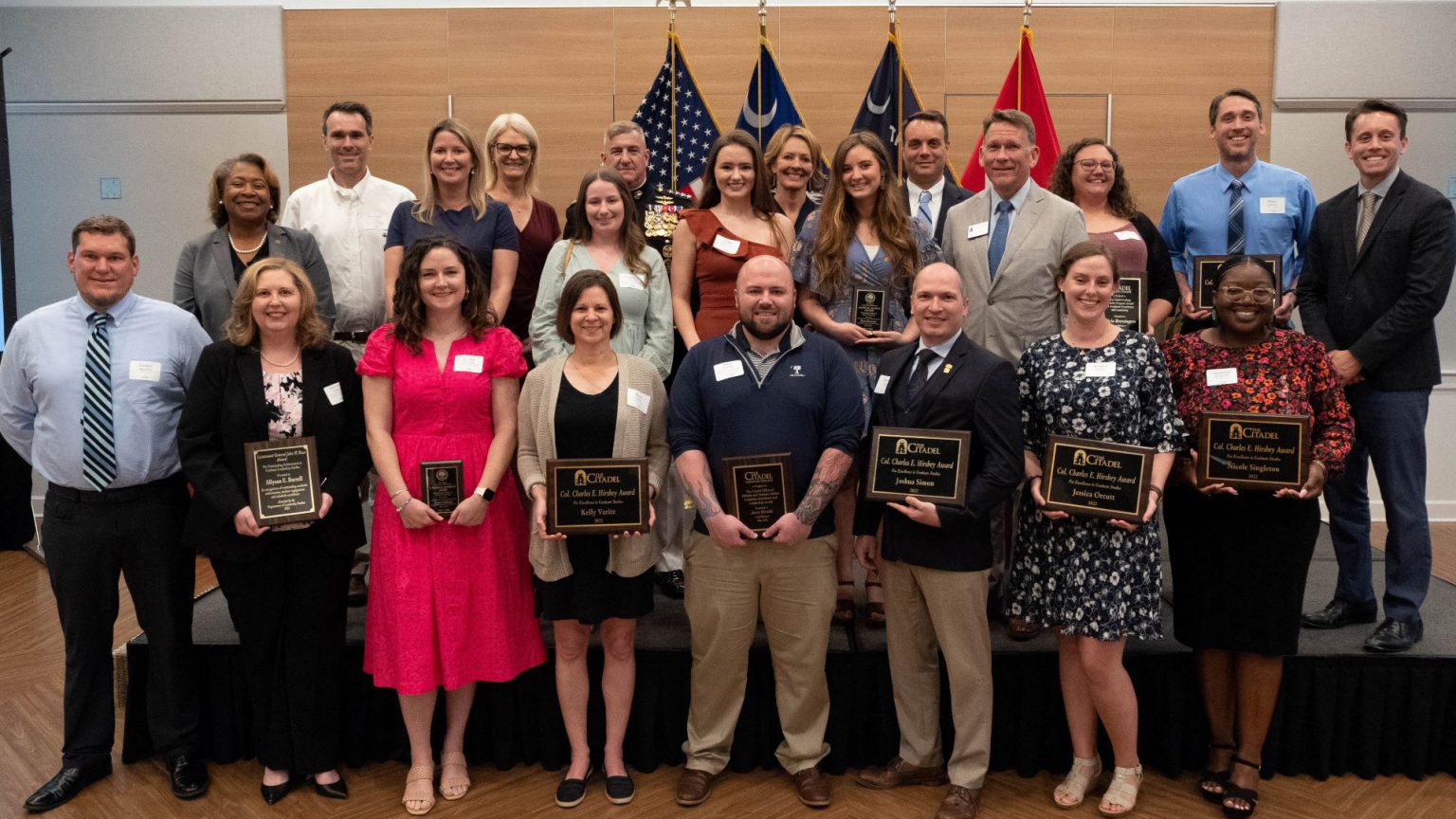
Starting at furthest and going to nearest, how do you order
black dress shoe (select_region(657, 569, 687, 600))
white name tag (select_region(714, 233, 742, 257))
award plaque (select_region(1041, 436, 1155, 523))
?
1. black dress shoe (select_region(657, 569, 687, 600))
2. white name tag (select_region(714, 233, 742, 257))
3. award plaque (select_region(1041, 436, 1155, 523))

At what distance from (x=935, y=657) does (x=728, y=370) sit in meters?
1.19

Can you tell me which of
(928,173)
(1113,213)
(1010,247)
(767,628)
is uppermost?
(928,173)

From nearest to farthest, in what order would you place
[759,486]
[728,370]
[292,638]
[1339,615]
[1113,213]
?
[759,486], [728,370], [292,638], [1339,615], [1113,213]

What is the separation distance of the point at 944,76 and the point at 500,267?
4.61 m

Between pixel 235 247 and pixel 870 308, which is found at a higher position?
pixel 235 247

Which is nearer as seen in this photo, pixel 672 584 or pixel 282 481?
pixel 282 481

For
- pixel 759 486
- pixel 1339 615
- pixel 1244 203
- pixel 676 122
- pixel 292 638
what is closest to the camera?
pixel 759 486

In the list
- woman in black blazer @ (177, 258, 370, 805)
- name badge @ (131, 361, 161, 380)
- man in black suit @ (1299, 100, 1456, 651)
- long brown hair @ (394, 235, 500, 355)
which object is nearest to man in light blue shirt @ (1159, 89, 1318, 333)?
man in black suit @ (1299, 100, 1456, 651)

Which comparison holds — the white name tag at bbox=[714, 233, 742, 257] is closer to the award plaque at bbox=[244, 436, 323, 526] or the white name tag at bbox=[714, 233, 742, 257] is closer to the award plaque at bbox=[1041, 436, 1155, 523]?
the award plaque at bbox=[1041, 436, 1155, 523]

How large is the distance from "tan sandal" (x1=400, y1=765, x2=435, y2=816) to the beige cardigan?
839mm

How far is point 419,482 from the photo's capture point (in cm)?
326

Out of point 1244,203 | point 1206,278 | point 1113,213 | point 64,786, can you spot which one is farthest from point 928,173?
point 64,786

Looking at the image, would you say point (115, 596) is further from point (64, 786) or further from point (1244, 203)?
point (1244, 203)

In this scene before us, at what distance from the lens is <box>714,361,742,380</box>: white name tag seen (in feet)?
10.6
